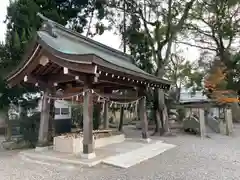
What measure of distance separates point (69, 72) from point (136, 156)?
2776 millimetres

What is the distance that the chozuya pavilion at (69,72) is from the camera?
5309 mm

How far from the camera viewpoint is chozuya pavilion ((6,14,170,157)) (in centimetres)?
531

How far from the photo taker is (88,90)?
566 centimetres

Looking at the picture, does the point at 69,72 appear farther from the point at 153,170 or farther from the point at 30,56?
the point at 153,170

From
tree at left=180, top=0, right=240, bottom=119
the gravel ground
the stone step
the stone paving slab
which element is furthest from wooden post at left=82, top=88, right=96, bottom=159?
tree at left=180, top=0, right=240, bottom=119

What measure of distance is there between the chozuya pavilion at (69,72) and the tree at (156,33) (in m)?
2.90

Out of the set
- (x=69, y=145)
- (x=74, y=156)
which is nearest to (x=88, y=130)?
(x=74, y=156)

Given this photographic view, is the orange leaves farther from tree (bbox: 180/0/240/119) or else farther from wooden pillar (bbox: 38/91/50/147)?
wooden pillar (bbox: 38/91/50/147)

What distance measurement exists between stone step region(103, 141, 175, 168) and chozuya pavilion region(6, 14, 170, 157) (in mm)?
602

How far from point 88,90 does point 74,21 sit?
21.8 ft

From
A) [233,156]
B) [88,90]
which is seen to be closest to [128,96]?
[88,90]

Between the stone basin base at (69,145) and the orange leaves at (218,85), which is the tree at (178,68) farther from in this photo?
the stone basin base at (69,145)

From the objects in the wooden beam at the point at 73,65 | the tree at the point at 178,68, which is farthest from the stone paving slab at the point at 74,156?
the tree at the point at 178,68

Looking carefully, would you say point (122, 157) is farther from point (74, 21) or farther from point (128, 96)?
point (74, 21)
